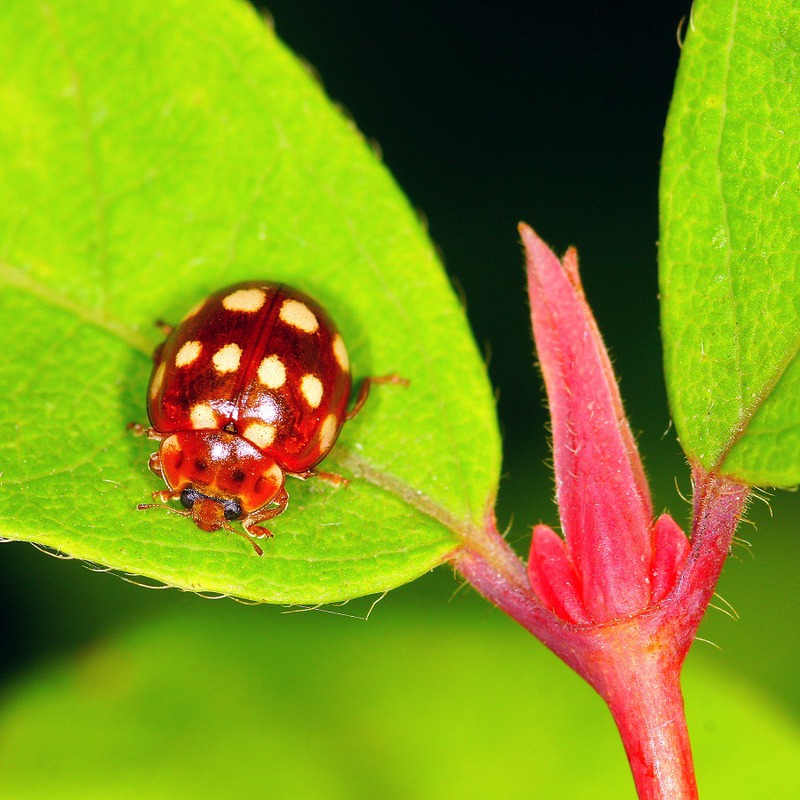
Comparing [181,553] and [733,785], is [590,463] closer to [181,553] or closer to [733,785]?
[181,553]

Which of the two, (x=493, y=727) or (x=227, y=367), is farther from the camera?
(x=493, y=727)

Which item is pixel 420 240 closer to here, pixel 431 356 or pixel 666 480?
pixel 431 356

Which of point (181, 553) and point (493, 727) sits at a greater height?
point (181, 553)

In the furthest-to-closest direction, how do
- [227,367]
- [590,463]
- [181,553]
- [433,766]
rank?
1. [433,766]
2. [227,367]
3. [181,553]
4. [590,463]

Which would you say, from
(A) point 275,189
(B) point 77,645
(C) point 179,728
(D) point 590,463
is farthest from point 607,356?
(B) point 77,645

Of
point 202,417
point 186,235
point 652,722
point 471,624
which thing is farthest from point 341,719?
point 186,235

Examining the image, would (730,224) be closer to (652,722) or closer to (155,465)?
(652,722)

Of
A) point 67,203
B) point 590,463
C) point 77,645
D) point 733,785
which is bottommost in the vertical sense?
point 77,645

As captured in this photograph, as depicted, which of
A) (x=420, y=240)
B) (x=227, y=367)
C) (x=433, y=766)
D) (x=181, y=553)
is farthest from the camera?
(x=433, y=766)

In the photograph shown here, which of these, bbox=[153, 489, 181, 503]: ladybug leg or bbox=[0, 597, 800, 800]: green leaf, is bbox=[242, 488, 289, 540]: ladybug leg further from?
bbox=[0, 597, 800, 800]: green leaf
